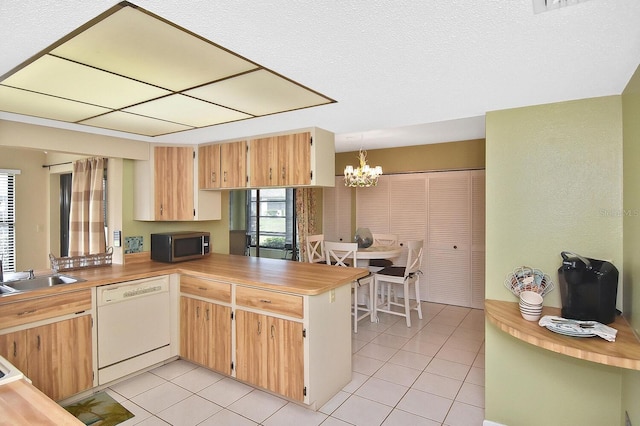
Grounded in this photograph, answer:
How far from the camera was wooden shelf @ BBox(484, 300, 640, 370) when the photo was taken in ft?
5.11

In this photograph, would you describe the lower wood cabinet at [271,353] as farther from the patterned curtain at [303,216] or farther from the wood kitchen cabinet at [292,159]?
Answer: the patterned curtain at [303,216]

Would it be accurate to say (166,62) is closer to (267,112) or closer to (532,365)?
(267,112)

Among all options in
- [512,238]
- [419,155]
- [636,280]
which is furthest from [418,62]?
[419,155]

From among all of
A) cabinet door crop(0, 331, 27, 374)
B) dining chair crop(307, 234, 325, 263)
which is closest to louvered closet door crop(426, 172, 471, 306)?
dining chair crop(307, 234, 325, 263)

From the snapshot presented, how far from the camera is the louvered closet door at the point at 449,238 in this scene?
5.16 metres

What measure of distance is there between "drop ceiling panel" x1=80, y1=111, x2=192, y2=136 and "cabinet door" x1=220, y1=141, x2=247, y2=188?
56cm

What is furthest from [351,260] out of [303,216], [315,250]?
[303,216]

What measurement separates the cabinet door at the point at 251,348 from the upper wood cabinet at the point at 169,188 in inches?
60.6

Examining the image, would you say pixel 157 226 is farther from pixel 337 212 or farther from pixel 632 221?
pixel 632 221

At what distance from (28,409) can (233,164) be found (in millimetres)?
2689

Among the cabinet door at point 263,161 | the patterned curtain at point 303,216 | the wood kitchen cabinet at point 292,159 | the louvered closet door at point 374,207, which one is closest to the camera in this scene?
the wood kitchen cabinet at point 292,159

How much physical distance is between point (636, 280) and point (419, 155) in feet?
12.7

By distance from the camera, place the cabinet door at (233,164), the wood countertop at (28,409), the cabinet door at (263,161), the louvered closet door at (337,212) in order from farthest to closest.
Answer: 1. the louvered closet door at (337,212)
2. the cabinet door at (233,164)
3. the cabinet door at (263,161)
4. the wood countertop at (28,409)

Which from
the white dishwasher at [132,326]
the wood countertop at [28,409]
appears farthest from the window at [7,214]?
the wood countertop at [28,409]
